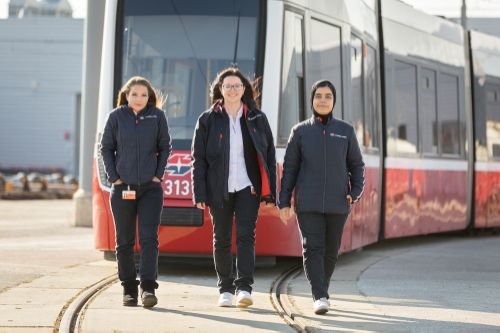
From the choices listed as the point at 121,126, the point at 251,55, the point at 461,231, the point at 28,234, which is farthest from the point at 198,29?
the point at 461,231

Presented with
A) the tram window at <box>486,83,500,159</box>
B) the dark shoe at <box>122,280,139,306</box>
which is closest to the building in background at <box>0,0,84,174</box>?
the tram window at <box>486,83,500,159</box>

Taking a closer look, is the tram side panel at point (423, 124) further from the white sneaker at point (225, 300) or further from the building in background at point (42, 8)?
the building in background at point (42, 8)

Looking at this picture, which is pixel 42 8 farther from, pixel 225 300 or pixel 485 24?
pixel 225 300

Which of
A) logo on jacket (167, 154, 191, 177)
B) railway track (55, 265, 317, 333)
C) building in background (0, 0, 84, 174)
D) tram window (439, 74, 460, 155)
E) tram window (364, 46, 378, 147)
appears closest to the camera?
railway track (55, 265, 317, 333)

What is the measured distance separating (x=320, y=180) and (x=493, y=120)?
389 inches

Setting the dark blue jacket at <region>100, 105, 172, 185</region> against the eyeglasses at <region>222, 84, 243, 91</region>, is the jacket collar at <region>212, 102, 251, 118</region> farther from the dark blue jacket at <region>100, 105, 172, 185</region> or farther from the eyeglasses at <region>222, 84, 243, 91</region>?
the dark blue jacket at <region>100, 105, 172, 185</region>

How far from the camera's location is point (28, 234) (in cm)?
1606

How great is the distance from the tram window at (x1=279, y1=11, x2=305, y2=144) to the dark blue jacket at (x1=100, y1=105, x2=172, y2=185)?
2285mm

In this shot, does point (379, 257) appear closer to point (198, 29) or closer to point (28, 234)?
point (198, 29)

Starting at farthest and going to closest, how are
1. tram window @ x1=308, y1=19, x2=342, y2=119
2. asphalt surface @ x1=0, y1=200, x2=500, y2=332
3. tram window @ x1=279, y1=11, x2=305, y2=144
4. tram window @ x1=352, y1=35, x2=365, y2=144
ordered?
tram window @ x1=352, y1=35, x2=365, y2=144
tram window @ x1=308, y1=19, x2=342, y2=119
tram window @ x1=279, y1=11, x2=305, y2=144
asphalt surface @ x1=0, y1=200, x2=500, y2=332

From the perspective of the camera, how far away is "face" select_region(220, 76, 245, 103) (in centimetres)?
757

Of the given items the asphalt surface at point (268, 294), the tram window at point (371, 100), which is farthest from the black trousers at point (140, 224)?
the tram window at point (371, 100)

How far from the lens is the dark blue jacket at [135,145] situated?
7.49 meters

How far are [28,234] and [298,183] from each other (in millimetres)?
9428
